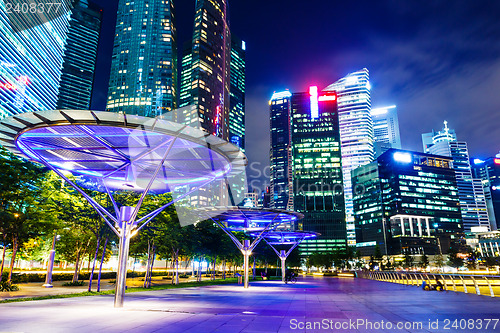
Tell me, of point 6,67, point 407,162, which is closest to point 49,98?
point 6,67

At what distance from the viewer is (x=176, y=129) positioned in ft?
48.2

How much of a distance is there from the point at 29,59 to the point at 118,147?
6449 inches

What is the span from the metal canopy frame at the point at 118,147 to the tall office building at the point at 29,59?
408ft

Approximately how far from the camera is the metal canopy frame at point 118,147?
14.0 m

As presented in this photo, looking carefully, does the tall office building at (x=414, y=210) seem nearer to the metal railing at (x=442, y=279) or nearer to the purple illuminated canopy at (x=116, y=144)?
the metal railing at (x=442, y=279)

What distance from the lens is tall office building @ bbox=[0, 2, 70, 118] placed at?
404 feet

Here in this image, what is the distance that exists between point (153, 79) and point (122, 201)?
622 ft

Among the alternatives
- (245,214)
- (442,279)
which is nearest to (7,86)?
(245,214)

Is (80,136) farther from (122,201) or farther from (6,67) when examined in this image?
(6,67)

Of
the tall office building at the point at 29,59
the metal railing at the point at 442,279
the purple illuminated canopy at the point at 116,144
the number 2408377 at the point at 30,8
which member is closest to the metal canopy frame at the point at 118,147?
the purple illuminated canopy at the point at 116,144

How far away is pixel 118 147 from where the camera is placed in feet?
58.0

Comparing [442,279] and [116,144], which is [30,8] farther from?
[442,279]

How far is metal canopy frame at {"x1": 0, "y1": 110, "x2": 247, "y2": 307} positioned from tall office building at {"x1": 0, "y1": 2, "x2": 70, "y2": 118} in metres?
124

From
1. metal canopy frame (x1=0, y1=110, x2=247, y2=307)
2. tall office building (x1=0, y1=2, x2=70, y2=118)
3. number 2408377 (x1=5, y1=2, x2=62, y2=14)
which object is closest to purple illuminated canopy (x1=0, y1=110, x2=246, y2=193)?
metal canopy frame (x1=0, y1=110, x2=247, y2=307)
